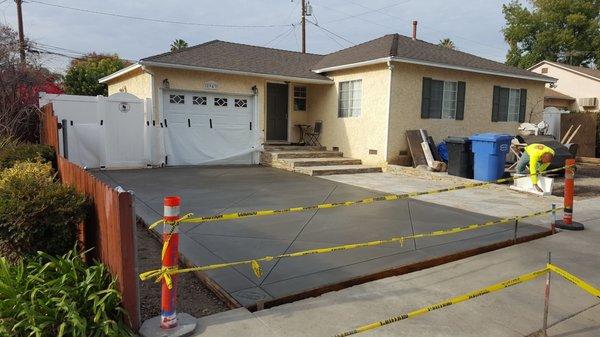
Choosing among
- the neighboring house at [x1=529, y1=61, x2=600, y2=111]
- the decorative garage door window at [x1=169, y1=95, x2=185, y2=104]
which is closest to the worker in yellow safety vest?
the decorative garage door window at [x1=169, y1=95, x2=185, y2=104]

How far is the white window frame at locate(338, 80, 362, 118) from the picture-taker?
14336mm

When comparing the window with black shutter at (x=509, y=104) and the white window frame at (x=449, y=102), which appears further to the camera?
the window with black shutter at (x=509, y=104)

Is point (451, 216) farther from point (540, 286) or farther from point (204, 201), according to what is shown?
point (204, 201)

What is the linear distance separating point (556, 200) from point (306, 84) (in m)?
9.65

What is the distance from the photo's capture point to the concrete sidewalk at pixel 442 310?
325 cm

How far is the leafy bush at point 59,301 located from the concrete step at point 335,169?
8832 millimetres

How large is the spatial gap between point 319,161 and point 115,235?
34.5ft

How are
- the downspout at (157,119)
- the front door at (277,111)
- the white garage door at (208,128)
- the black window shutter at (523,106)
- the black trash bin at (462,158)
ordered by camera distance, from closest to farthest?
the black trash bin at (462,158) < the downspout at (157,119) < the white garage door at (208,128) < the front door at (277,111) < the black window shutter at (523,106)

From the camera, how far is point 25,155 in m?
7.85

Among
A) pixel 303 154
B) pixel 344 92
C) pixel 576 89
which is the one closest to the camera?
pixel 303 154

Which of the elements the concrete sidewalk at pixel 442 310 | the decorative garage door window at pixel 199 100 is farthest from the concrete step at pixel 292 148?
the concrete sidewalk at pixel 442 310

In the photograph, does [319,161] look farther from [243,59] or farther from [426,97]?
[243,59]

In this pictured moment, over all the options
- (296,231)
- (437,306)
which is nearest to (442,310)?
(437,306)

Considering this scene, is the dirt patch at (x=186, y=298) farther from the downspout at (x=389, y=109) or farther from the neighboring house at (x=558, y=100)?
the neighboring house at (x=558, y=100)
